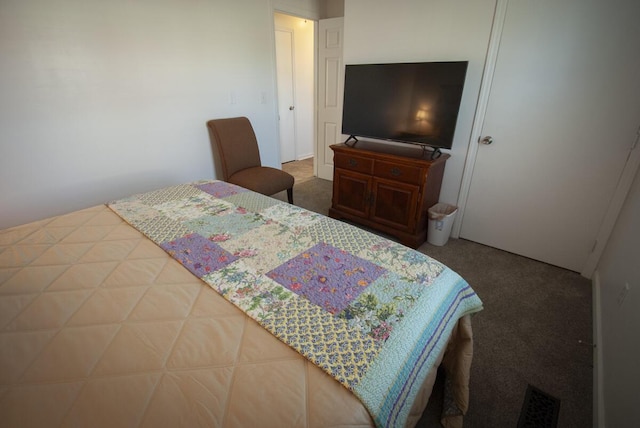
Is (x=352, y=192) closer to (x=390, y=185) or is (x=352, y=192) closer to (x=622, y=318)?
(x=390, y=185)

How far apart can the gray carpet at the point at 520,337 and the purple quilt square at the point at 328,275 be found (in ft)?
2.46

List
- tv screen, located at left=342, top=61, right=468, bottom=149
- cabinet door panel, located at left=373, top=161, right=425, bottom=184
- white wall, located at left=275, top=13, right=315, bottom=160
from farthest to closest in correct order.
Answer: white wall, located at left=275, top=13, right=315, bottom=160, cabinet door panel, located at left=373, top=161, right=425, bottom=184, tv screen, located at left=342, top=61, right=468, bottom=149

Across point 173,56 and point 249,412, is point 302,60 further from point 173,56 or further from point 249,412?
point 249,412

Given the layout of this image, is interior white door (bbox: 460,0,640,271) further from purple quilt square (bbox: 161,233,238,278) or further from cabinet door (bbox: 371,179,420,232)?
purple quilt square (bbox: 161,233,238,278)

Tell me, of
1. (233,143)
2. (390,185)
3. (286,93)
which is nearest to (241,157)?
(233,143)

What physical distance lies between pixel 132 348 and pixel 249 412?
16.0 inches

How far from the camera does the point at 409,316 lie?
95 cm

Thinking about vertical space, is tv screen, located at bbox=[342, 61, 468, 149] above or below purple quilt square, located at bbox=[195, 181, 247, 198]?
above

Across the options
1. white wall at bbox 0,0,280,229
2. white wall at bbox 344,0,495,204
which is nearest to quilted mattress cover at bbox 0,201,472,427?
white wall at bbox 0,0,280,229

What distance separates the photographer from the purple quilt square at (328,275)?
1.03 metres

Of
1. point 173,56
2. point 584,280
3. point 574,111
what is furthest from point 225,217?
point 584,280

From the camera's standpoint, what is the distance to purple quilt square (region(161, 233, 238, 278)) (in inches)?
47.2

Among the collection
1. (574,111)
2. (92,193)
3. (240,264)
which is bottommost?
(92,193)

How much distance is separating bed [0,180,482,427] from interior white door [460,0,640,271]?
5.38 ft
